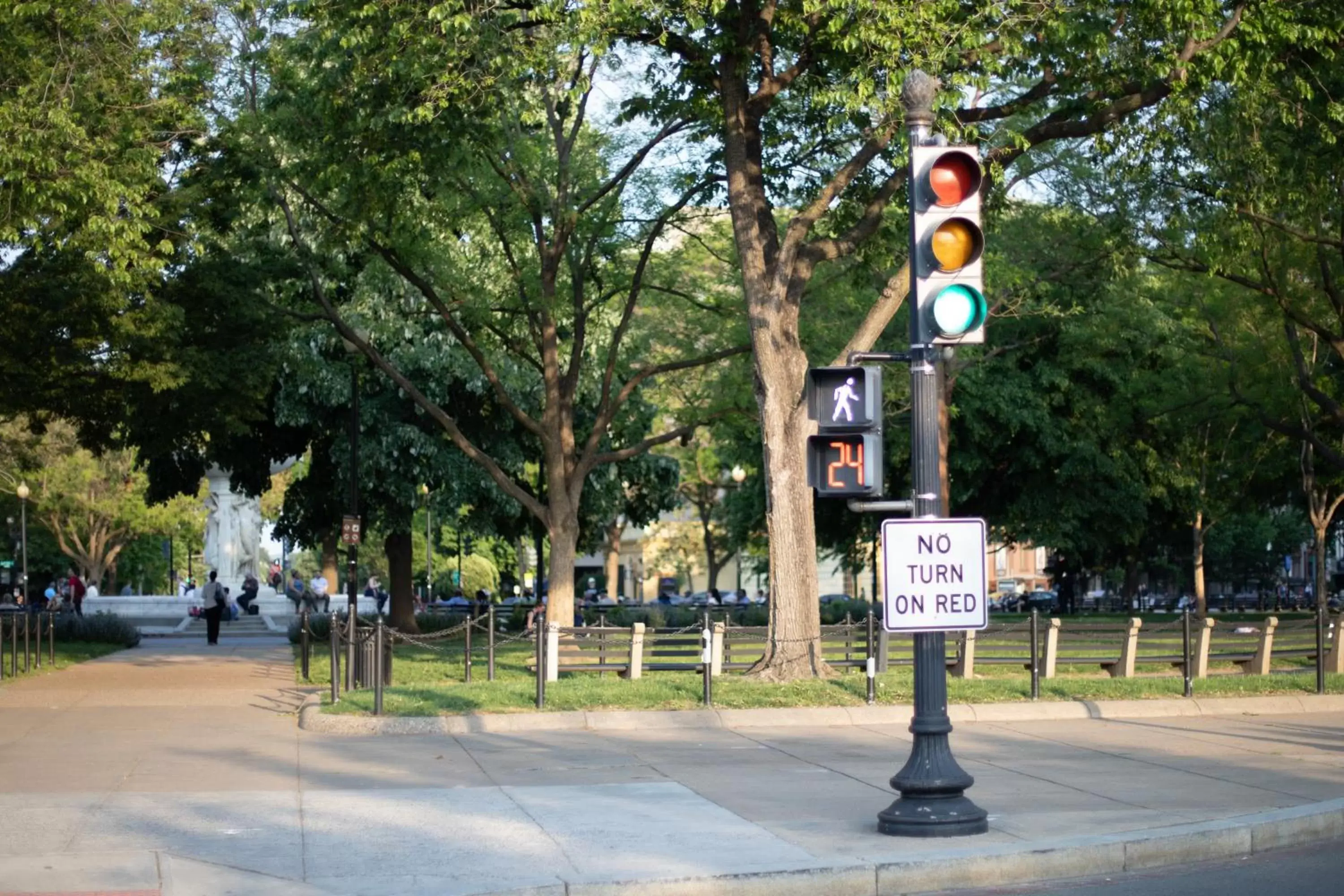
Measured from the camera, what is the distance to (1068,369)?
45.2 m

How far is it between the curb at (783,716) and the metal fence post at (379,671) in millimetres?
292

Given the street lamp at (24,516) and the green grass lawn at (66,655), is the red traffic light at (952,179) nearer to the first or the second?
the green grass lawn at (66,655)

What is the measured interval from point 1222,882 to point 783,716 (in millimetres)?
8833

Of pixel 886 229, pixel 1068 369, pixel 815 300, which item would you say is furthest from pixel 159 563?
pixel 886 229

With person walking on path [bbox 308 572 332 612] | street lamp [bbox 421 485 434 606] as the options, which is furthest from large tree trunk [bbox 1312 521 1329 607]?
person walking on path [bbox 308 572 332 612]

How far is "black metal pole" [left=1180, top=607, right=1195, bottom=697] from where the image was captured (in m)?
19.3

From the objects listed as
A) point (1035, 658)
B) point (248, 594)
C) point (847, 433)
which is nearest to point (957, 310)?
point (847, 433)

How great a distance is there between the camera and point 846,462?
31.2 ft

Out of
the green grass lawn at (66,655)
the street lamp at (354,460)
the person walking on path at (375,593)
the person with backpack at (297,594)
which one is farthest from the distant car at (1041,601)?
the green grass lawn at (66,655)

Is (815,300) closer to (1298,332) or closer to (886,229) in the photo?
(886,229)

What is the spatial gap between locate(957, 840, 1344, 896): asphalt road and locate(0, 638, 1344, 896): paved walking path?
0.19 meters

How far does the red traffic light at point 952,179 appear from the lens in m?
9.54

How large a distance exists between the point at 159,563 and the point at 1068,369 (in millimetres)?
73278

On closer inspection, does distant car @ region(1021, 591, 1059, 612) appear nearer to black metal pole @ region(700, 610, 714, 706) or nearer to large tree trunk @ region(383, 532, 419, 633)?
large tree trunk @ region(383, 532, 419, 633)
